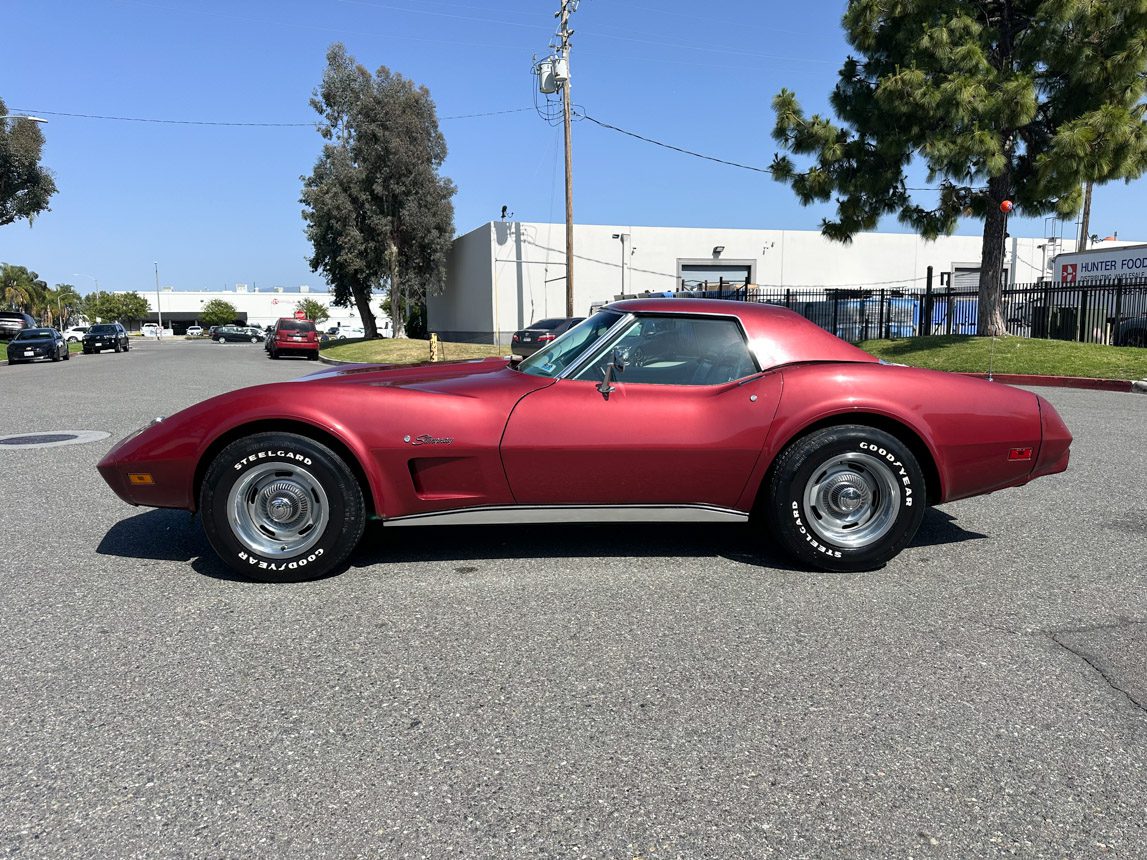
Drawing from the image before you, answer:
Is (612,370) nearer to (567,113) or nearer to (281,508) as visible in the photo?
(281,508)

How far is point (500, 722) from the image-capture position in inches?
102

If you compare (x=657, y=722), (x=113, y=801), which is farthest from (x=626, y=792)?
(x=113, y=801)

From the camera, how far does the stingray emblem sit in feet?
12.5

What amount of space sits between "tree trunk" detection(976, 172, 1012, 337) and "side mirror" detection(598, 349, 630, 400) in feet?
59.9

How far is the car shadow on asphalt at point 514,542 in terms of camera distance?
4301 mm

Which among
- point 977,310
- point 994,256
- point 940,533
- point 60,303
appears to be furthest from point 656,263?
point 60,303

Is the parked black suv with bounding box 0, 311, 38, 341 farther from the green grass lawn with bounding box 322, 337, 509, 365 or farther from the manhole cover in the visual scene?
the manhole cover

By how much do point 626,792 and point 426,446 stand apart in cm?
201

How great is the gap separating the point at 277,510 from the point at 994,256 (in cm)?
2021

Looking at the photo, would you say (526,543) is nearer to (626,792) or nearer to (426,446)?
(426,446)

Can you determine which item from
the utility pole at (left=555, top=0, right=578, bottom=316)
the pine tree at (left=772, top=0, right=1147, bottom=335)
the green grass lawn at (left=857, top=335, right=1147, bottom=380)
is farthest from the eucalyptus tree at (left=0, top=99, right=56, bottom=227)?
the green grass lawn at (left=857, top=335, right=1147, bottom=380)

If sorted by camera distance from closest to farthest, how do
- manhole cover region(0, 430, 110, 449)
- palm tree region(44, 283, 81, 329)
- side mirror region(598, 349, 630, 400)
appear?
side mirror region(598, 349, 630, 400) < manhole cover region(0, 430, 110, 449) < palm tree region(44, 283, 81, 329)

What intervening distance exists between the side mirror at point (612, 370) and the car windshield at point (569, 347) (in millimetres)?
152

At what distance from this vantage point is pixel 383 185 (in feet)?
126
